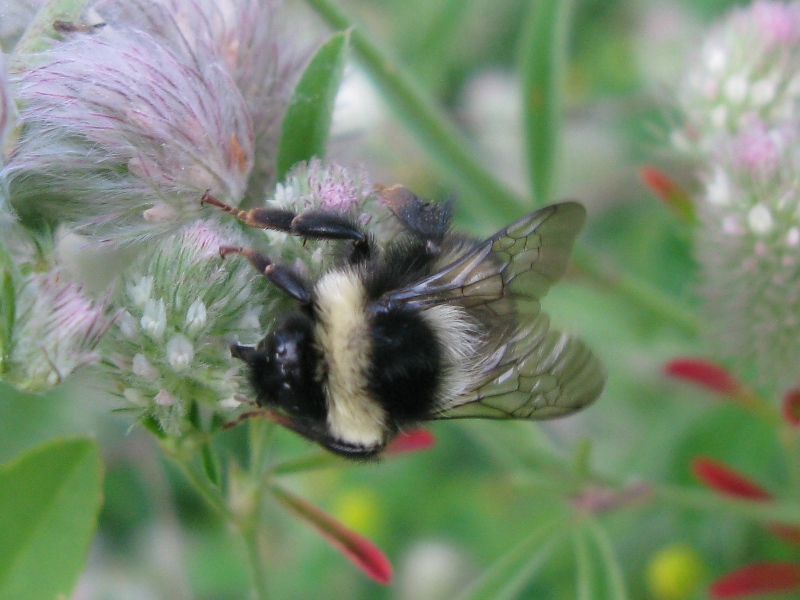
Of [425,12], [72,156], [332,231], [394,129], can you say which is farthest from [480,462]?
[72,156]

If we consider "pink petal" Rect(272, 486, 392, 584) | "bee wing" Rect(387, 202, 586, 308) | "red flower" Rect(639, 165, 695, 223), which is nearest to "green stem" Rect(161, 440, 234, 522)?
"pink petal" Rect(272, 486, 392, 584)

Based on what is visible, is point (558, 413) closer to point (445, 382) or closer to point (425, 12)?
point (445, 382)

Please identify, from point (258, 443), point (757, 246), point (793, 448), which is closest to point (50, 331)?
point (258, 443)

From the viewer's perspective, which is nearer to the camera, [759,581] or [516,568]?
[516,568]

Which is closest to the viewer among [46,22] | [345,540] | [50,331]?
[50,331]

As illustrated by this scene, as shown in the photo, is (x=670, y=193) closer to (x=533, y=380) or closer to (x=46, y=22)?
(x=533, y=380)

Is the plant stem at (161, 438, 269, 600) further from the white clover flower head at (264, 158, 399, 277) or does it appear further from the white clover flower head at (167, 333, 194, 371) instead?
the white clover flower head at (264, 158, 399, 277)

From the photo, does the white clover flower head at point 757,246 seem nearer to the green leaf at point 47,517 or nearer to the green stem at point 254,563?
the green stem at point 254,563
